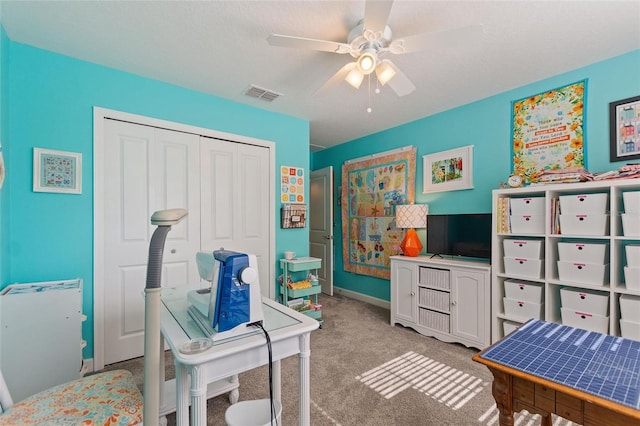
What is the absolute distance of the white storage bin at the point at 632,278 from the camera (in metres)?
1.86

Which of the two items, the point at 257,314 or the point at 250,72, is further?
the point at 250,72

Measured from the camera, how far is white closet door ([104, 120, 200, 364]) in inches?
93.0

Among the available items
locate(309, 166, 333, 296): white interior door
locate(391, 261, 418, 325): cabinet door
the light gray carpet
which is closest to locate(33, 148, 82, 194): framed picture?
the light gray carpet

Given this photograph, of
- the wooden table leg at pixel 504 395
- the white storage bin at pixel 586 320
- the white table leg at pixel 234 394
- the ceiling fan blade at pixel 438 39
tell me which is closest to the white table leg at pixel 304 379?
the wooden table leg at pixel 504 395

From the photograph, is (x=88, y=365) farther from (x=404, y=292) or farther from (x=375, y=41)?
(x=375, y=41)

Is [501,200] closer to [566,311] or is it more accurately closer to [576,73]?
[566,311]

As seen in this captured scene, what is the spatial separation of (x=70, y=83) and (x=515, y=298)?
13.3ft

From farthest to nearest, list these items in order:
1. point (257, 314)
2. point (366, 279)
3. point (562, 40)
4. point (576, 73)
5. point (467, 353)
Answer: point (366, 279)
point (467, 353)
point (576, 73)
point (562, 40)
point (257, 314)

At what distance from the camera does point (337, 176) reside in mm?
4801

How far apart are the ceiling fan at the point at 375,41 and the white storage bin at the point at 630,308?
202 centimetres

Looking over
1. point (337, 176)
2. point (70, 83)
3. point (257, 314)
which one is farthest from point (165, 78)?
point (337, 176)

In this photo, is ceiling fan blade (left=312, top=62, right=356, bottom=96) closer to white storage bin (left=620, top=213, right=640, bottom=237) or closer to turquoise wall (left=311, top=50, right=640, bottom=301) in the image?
turquoise wall (left=311, top=50, right=640, bottom=301)

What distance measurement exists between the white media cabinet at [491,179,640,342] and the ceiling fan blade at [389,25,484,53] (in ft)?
4.58

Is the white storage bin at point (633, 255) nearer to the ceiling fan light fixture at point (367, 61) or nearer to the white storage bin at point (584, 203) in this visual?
the white storage bin at point (584, 203)
